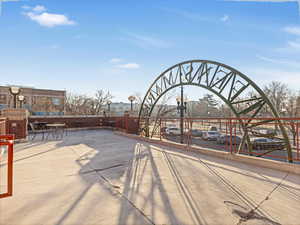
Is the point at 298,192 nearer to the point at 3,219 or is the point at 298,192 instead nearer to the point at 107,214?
the point at 107,214

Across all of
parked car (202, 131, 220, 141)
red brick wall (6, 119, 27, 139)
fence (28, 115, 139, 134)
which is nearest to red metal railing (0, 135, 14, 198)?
red brick wall (6, 119, 27, 139)

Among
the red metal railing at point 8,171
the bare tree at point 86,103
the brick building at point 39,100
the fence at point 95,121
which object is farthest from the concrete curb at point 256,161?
the brick building at point 39,100

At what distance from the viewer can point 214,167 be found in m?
4.48

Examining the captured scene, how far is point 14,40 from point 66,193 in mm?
9348

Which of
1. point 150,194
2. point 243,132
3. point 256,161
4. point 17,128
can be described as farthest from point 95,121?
point 150,194

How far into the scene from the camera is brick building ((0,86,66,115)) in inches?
1504

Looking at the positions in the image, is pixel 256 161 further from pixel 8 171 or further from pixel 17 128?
pixel 17 128

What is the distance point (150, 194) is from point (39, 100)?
49.6m

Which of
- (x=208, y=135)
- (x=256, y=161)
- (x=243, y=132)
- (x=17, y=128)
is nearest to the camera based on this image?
(x=256, y=161)

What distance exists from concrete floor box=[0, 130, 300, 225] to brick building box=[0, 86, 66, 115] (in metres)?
37.9

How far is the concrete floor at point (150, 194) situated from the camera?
222 cm

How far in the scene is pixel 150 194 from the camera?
2.87 metres

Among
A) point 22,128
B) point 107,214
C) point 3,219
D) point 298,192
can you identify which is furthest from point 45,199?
point 22,128

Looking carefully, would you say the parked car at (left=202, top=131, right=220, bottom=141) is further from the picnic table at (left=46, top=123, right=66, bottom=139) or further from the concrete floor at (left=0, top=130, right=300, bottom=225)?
the picnic table at (left=46, top=123, right=66, bottom=139)
